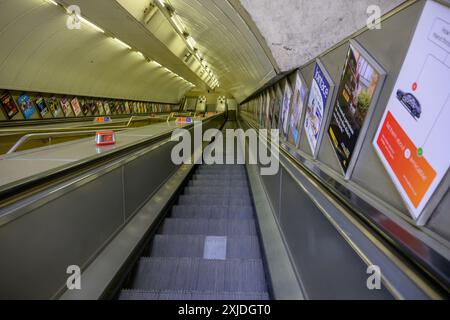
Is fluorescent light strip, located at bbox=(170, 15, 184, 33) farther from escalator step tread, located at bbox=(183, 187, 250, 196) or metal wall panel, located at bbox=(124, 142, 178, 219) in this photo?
escalator step tread, located at bbox=(183, 187, 250, 196)

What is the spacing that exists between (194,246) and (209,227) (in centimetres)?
51

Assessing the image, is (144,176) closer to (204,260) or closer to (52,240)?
(204,260)

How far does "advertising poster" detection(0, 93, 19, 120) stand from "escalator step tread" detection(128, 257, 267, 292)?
9.40 meters

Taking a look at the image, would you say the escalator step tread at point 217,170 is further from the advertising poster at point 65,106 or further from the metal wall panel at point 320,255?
the advertising poster at point 65,106

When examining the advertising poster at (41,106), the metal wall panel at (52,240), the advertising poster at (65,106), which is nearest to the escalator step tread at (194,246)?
the metal wall panel at (52,240)

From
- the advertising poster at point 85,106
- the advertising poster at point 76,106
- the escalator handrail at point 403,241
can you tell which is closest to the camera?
the escalator handrail at point 403,241

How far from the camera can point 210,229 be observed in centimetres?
347

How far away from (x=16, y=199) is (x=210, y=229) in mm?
2197

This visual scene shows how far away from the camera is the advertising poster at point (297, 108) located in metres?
3.95

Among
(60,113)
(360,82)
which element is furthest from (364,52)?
(60,113)

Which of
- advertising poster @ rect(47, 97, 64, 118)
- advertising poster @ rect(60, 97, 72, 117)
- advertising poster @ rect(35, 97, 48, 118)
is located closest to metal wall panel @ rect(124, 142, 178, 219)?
advertising poster @ rect(35, 97, 48, 118)

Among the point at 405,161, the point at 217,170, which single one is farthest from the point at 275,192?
the point at 217,170

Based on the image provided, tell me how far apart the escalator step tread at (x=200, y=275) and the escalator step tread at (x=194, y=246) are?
0.34m

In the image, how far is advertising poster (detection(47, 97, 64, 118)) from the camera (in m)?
11.9
